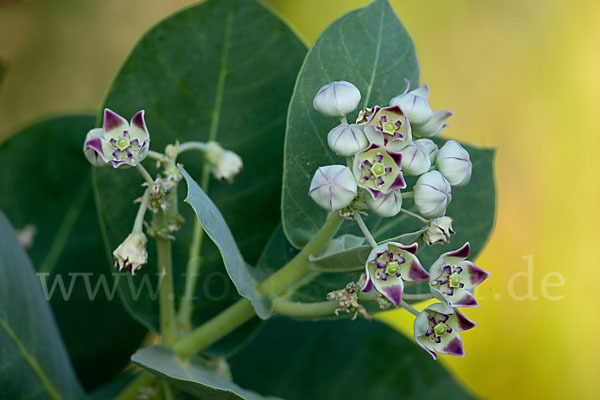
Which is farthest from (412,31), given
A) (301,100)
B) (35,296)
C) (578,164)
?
(35,296)

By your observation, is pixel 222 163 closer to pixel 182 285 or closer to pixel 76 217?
pixel 182 285

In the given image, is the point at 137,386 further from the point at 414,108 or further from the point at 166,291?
the point at 414,108

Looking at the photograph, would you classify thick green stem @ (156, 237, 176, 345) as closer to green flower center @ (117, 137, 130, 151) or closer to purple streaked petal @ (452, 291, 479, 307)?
Answer: green flower center @ (117, 137, 130, 151)

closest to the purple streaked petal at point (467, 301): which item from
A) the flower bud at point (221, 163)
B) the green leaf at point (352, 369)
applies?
the flower bud at point (221, 163)

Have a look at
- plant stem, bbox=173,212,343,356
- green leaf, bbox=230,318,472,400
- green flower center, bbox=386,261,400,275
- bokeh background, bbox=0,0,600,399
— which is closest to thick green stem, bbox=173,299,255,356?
plant stem, bbox=173,212,343,356

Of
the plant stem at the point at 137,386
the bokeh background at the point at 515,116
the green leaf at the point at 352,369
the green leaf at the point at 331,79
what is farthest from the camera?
the bokeh background at the point at 515,116

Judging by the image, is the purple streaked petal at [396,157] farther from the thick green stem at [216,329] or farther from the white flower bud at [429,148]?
the thick green stem at [216,329]
